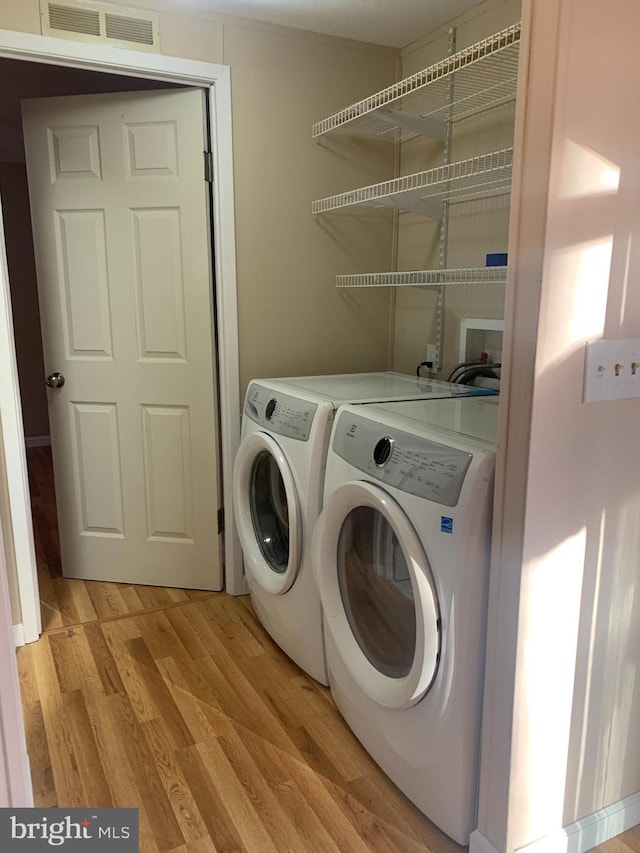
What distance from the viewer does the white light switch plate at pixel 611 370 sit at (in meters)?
1.21

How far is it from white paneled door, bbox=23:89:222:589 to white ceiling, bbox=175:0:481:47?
0.33m

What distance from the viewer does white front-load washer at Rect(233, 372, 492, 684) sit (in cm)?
187

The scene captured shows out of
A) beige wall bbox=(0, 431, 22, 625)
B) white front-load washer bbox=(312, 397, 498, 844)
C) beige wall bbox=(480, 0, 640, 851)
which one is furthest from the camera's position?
beige wall bbox=(0, 431, 22, 625)

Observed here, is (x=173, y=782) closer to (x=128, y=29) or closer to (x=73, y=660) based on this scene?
(x=73, y=660)

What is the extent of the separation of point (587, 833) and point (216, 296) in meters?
2.07

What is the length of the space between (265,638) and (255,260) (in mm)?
1477

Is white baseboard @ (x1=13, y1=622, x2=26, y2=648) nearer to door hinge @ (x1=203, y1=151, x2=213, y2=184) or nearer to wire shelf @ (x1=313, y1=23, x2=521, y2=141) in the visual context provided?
door hinge @ (x1=203, y1=151, x2=213, y2=184)

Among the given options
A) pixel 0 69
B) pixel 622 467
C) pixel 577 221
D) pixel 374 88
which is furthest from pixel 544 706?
pixel 0 69

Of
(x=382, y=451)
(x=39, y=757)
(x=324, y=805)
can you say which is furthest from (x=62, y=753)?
(x=382, y=451)

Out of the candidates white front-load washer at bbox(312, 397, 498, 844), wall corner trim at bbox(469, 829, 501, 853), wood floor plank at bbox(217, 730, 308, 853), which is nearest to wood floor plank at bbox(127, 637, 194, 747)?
wood floor plank at bbox(217, 730, 308, 853)

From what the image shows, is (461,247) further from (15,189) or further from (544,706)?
(15,189)

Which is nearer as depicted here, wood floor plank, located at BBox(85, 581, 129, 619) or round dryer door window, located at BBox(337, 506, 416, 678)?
round dryer door window, located at BBox(337, 506, 416, 678)

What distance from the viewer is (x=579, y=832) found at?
4.64 ft

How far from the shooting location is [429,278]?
2.21 m
